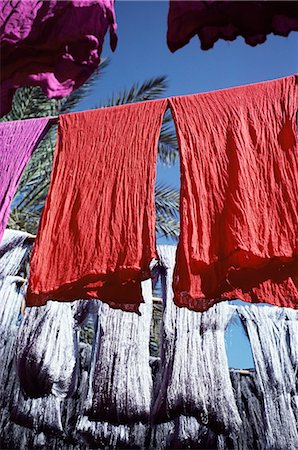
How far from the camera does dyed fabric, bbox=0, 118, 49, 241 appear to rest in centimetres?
186

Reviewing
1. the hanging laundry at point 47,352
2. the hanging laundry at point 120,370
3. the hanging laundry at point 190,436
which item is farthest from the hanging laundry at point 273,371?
the hanging laundry at point 47,352

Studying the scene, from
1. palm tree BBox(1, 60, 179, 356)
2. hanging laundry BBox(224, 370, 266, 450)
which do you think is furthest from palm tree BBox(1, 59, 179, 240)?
hanging laundry BBox(224, 370, 266, 450)

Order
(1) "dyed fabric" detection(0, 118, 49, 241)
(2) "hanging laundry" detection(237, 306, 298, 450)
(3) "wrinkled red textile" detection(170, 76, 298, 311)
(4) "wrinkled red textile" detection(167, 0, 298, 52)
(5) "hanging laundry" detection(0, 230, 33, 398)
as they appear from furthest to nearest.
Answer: (5) "hanging laundry" detection(0, 230, 33, 398) → (2) "hanging laundry" detection(237, 306, 298, 450) → (1) "dyed fabric" detection(0, 118, 49, 241) → (3) "wrinkled red textile" detection(170, 76, 298, 311) → (4) "wrinkled red textile" detection(167, 0, 298, 52)

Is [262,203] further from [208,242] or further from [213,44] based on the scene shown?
[213,44]

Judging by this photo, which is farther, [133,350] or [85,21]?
[133,350]

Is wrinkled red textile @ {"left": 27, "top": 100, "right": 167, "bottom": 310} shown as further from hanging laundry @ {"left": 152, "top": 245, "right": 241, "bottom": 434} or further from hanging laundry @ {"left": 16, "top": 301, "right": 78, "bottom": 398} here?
hanging laundry @ {"left": 16, "top": 301, "right": 78, "bottom": 398}

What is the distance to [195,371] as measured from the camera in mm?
2451

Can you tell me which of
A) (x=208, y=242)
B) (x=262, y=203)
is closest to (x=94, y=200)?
(x=208, y=242)

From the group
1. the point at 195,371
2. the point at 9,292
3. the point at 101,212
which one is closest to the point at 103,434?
the point at 195,371

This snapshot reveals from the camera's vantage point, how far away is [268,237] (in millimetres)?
1609

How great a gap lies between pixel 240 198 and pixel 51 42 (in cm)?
79

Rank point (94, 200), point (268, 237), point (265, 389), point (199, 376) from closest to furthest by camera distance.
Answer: point (268, 237)
point (94, 200)
point (199, 376)
point (265, 389)

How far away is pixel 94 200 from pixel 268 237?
598 mm

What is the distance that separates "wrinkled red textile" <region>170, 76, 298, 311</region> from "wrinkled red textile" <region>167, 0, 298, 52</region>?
65 centimetres
